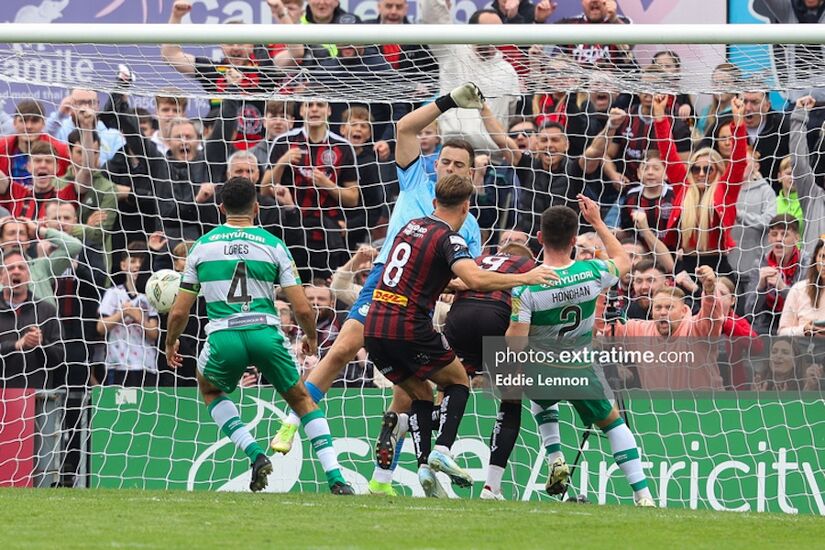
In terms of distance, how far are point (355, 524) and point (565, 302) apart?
96.3 inches

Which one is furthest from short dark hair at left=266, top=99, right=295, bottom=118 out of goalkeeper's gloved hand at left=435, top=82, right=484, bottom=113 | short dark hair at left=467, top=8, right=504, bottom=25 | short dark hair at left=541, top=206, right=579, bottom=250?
short dark hair at left=541, top=206, right=579, bottom=250

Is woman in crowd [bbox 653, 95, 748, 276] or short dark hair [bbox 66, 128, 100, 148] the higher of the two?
short dark hair [bbox 66, 128, 100, 148]

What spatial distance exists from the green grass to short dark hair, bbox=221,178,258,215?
71.6 inches

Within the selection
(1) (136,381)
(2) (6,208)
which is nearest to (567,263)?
(1) (136,381)

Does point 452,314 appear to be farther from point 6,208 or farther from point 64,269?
point 6,208

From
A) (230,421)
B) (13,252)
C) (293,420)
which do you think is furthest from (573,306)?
(13,252)

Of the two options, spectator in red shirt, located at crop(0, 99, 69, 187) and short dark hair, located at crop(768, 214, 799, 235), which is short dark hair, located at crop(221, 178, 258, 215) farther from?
short dark hair, located at crop(768, 214, 799, 235)

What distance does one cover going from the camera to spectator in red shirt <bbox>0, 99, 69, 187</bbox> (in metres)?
11.6

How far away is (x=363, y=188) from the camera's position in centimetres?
1177

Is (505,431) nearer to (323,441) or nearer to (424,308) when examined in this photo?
(424,308)

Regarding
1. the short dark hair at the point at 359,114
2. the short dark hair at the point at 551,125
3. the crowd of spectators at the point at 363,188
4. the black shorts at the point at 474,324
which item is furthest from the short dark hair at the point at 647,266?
the short dark hair at the point at 359,114

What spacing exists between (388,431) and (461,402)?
64 cm

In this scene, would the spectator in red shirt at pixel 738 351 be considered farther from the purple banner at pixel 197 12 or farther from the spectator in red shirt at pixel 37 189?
the spectator in red shirt at pixel 37 189

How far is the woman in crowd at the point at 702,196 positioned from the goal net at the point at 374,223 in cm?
2
